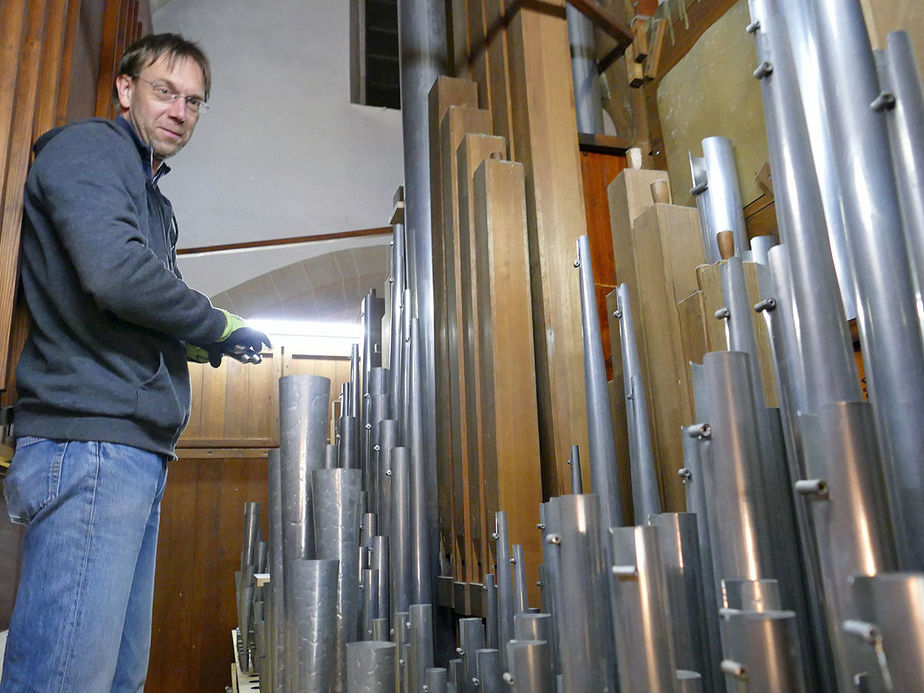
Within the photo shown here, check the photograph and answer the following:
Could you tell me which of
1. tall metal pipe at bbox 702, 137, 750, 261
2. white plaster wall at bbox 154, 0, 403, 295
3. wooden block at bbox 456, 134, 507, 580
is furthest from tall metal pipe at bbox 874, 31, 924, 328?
white plaster wall at bbox 154, 0, 403, 295

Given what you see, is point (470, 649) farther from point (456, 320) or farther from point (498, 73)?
point (498, 73)

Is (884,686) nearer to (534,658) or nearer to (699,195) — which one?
(534,658)

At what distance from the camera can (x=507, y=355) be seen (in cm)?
150

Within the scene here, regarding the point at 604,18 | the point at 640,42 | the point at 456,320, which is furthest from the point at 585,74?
the point at 456,320

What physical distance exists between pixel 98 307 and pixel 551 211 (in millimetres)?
912

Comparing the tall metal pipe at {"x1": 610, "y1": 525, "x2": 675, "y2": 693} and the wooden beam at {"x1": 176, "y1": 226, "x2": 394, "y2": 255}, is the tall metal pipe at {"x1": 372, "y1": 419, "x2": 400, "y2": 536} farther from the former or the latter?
the wooden beam at {"x1": 176, "y1": 226, "x2": 394, "y2": 255}

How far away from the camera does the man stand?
96 cm

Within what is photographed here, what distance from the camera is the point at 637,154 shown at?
1.45m

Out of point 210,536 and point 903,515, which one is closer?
point 903,515

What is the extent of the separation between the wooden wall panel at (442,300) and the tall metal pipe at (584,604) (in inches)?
33.1

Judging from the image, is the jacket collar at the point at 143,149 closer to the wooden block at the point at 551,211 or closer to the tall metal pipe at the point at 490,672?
the wooden block at the point at 551,211

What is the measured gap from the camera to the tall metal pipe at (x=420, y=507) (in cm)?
155

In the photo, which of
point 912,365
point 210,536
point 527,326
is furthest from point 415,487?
point 210,536

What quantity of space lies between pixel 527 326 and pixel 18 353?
0.87 meters
